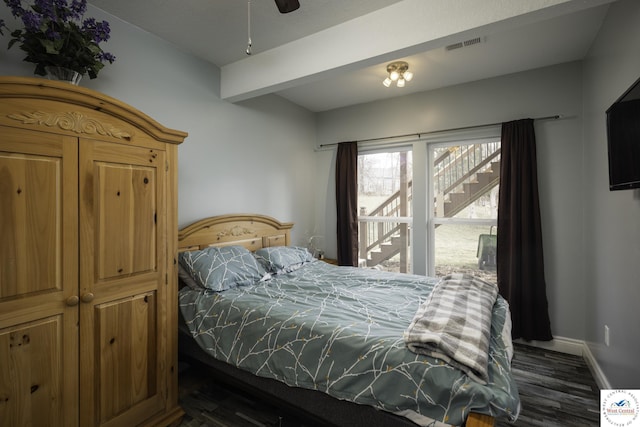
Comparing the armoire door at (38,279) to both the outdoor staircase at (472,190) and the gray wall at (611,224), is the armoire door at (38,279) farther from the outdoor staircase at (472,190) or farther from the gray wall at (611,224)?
the outdoor staircase at (472,190)

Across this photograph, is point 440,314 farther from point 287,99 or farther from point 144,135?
point 287,99

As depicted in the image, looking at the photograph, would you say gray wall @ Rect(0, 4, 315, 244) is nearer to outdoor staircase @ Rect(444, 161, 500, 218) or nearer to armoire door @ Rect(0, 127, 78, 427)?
armoire door @ Rect(0, 127, 78, 427)

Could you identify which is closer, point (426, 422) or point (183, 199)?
point (426, 422)

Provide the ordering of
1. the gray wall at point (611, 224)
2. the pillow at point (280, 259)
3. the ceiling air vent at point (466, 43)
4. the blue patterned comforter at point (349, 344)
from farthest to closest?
the pillow at point (280, 259) < the ceiling air vent at point (466, 43) < the gray wall at point (611, 224) < the blue patterned comforter at point (349, 344)

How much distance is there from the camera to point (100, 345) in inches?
61.5

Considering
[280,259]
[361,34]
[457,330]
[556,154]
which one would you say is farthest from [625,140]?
[280,259]

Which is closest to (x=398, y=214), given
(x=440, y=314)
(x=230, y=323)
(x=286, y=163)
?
(x=286, y=163)

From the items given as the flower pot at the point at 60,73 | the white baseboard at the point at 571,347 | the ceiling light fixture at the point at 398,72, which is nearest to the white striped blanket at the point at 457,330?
the white baseboard at the point at 571,347

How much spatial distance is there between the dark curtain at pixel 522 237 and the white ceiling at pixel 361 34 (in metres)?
0.76

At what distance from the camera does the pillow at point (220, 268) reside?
216cm

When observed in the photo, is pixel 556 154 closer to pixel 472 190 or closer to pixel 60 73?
pixel 472 190

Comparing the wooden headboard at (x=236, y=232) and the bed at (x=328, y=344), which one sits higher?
the wooden headboard at (x=236, y=232)

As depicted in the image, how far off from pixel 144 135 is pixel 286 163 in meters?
2.10

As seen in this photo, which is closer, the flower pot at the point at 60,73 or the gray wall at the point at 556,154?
the flower pot at the point at 60,73
